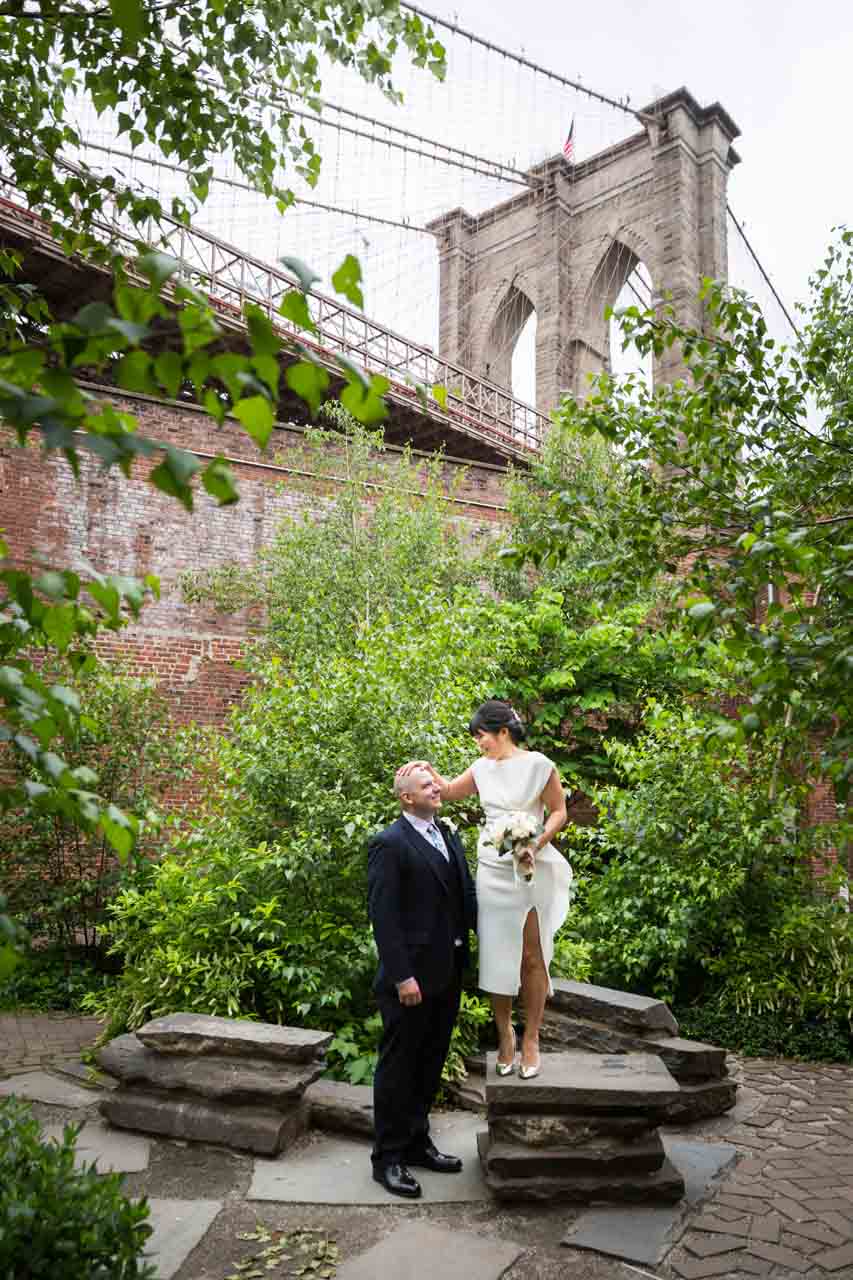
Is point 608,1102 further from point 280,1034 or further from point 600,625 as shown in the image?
point 600,625

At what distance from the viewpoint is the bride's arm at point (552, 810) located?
166 inches

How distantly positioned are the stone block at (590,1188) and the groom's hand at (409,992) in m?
0.75

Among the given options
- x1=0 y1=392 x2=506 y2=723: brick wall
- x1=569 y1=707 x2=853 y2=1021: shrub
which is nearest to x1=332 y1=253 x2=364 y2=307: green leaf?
x1=569 y1=707 x2=853 y2=1021: shrub

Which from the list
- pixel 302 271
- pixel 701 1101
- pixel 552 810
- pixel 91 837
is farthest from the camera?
pixel 91 837

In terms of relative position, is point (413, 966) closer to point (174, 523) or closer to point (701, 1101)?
point (701, 1101)

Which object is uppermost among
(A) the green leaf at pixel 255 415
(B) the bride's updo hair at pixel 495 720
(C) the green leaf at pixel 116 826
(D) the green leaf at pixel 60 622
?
(A) the green leaf at pixel 255 415

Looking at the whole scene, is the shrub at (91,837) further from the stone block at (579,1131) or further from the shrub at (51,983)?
the stone block at (579,1131)

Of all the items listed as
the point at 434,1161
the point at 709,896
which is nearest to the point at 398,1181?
the point at 434,1161

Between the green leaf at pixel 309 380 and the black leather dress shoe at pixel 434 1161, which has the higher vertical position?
the green leaf at pixel 309 380

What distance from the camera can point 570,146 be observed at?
97.6 ft

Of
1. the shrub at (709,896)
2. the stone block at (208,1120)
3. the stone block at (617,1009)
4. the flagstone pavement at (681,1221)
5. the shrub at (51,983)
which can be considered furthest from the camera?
the shrub at (51,983)

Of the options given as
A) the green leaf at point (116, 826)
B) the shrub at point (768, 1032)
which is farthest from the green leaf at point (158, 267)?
the shrub at point (768, 1032)

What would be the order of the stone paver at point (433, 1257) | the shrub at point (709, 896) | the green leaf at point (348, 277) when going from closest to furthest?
the green leaf at point (348, 277), the stone paver at point (433, 1257), the shrub at point (709, 896)

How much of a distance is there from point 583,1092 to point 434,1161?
0.76 metres
